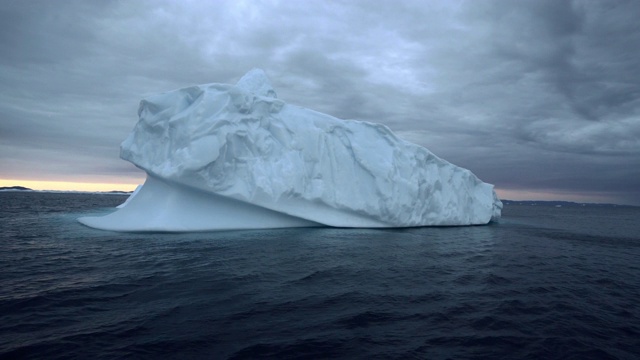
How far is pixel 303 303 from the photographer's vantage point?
673 cm

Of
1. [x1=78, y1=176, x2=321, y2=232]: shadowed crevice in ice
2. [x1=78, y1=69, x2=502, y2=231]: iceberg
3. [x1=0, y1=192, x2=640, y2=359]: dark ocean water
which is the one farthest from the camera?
[x1=78, y1=69, x2=502, y2=231]: iceberg

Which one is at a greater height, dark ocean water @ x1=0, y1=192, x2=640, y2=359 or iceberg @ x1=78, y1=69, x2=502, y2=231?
iceberg @ x1=78, y1=69, x2=502, y2=231

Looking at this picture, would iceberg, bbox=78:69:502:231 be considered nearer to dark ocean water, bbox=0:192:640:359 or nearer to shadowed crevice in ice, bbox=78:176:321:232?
shadowed crevice in ice, bbox=78:176:321:232

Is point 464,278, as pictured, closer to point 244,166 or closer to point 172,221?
point 244,166

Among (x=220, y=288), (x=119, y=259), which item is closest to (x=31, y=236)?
(x=119, y=259)

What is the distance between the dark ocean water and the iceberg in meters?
3.92

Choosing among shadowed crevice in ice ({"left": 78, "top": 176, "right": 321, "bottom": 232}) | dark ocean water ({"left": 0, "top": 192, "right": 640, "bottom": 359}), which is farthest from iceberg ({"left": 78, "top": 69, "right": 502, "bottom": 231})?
dark ocean water ({"left": 0, "top": 192, "right": 640, "bottom": 359})

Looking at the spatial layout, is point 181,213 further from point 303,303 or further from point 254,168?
point 303,303

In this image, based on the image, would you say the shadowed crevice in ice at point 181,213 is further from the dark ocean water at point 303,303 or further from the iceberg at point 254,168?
the dark ocean water at point 303,303

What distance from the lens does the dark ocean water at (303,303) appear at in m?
4.90

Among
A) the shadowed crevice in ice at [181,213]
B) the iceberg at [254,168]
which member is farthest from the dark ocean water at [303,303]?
the iceberg at [254,168]

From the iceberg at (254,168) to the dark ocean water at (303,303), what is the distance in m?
3.92

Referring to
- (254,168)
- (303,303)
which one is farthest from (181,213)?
(303,303)

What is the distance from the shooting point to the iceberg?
52.9 ft
